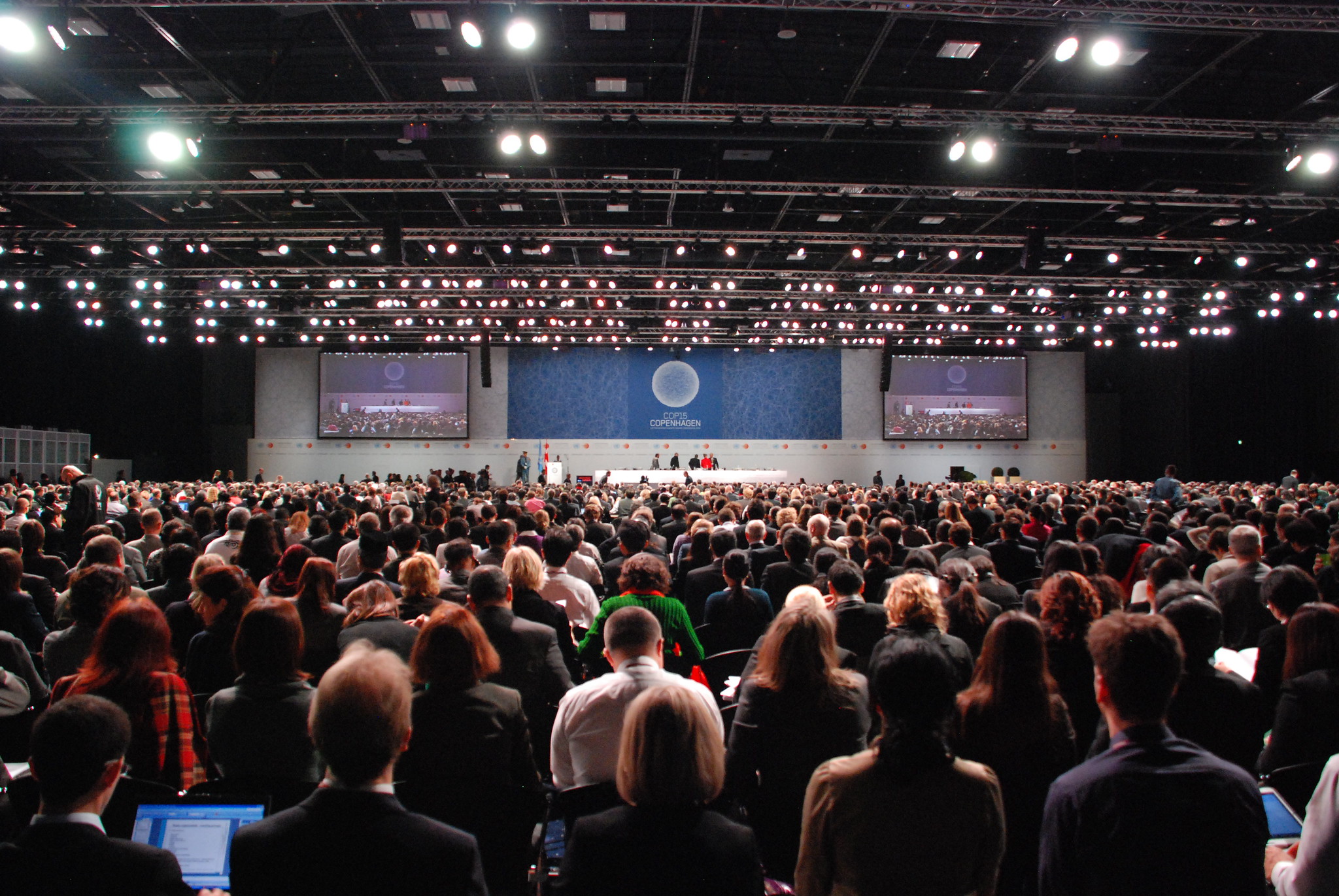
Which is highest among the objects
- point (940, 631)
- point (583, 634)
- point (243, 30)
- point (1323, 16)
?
point (243, 30)

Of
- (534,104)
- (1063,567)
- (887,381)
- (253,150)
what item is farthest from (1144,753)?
(887,381)

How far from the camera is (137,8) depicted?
26.5 feet

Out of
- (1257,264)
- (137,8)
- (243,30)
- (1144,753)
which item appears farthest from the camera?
(1257,264)

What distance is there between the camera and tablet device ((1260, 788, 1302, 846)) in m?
2.32

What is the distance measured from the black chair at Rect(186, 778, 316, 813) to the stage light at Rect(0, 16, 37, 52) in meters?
7.95

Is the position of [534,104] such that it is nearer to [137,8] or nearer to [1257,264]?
[137,8]

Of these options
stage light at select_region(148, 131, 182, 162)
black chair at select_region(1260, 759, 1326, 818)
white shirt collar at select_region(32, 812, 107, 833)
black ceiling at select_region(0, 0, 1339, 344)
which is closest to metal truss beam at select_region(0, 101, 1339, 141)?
black ceiling at select_region(0, 0, 1339, 344)

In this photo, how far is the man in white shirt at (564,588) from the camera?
5.34m

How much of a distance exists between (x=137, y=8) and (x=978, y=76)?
9.25 m

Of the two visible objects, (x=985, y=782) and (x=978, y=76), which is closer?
(x=985, y=782)

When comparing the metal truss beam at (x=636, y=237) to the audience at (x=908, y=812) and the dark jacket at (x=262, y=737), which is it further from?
the audience at (x=908, y=812)

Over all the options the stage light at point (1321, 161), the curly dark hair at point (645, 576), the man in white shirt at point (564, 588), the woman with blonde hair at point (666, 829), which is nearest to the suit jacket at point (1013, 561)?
the man in white shirt at point (564, 588)

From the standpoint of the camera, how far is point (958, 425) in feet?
95.8

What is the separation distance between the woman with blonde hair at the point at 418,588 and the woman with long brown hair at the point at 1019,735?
290 cm
